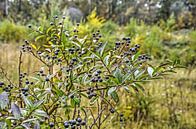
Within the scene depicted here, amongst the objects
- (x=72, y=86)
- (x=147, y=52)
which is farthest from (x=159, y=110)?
(x=147, y=52)

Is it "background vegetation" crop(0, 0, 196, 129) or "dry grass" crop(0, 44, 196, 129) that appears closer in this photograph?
"dry grass" crop(0, 44, 196, 129)

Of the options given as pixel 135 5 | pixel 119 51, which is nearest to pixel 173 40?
pixel 119 51

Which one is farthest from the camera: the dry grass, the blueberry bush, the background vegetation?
the background vegetation

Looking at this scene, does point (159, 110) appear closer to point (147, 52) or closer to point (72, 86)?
point (72, 86)

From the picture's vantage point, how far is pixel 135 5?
67.7ft

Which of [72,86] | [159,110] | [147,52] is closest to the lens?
[72,86]

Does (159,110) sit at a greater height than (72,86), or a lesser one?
lesser

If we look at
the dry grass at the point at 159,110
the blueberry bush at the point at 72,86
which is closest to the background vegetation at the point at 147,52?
the dry grass at the point at 159,110

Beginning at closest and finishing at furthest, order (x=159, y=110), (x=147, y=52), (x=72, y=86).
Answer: (x=72, y=86), (x=159, y=110), (x=147, y=52)

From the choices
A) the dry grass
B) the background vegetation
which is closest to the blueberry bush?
the background vegetation

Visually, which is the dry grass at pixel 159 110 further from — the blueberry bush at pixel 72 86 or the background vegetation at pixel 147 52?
the blueberry bush at pixel 72 86

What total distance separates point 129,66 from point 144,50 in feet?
19.6

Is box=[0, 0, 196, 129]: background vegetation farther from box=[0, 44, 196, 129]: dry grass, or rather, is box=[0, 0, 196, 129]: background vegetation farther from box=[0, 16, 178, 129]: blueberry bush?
box=[0, 16, 178, 129]: blueberry bush

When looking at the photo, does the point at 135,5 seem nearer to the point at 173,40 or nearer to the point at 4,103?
the point at 173,40
